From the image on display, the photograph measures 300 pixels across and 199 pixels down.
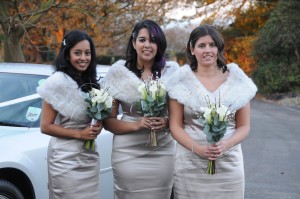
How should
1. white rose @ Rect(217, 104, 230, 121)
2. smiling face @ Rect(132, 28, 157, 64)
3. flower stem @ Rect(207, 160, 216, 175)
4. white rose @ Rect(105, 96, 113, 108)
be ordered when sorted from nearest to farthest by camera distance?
white rose @ Rect(217, 104, 230, 121)
flower stem @ Rect(207, 160, 216, 175)
white rose @ Rect(105, 96, 113, 108)
smiling face @ Rect(132, 28, 157, 64)

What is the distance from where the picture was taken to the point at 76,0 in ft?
44.3

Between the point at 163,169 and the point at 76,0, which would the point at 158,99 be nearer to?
the point at 163,169

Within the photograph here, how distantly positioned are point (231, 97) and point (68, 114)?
1181mm

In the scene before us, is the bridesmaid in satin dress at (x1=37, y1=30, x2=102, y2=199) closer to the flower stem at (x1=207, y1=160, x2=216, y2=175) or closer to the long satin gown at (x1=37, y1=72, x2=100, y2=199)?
the long satin gown at (x1=37, y1=72, x2=100, y2=199)

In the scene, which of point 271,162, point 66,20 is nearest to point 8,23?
point 66,20

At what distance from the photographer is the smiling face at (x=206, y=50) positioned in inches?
143

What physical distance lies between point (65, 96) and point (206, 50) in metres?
1.08

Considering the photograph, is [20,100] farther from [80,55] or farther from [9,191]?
[80,55]

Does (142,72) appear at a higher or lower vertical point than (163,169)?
higher

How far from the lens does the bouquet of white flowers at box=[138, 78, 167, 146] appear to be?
3664 mm

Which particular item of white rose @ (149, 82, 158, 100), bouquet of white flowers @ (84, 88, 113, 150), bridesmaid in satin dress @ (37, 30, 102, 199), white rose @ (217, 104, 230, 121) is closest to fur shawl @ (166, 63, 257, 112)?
white rose @ (149, 82, 158, 100)

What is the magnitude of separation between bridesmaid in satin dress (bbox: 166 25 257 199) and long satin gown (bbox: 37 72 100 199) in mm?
666

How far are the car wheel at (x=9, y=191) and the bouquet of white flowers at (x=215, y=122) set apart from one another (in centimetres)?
185

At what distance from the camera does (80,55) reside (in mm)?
3852
